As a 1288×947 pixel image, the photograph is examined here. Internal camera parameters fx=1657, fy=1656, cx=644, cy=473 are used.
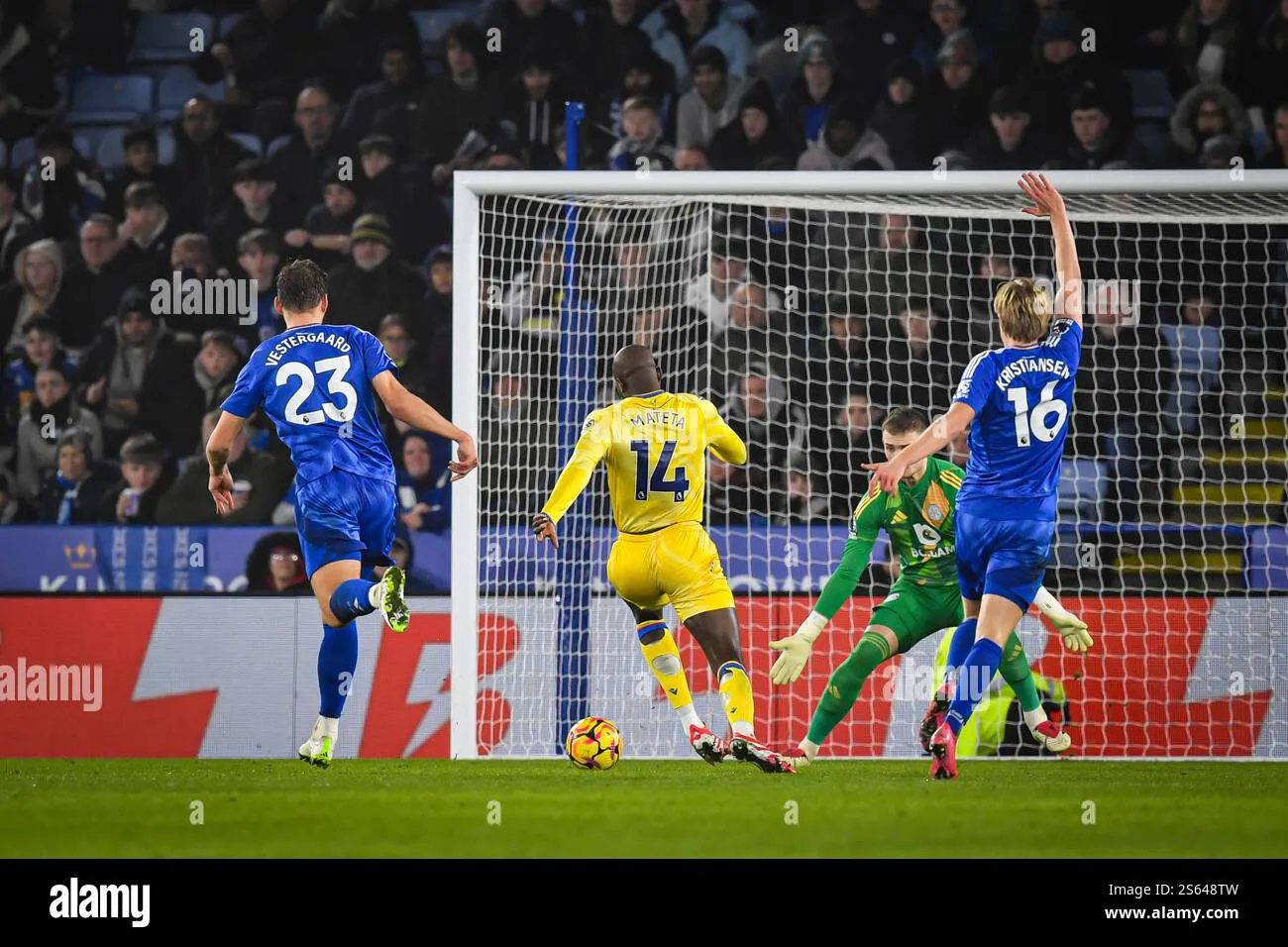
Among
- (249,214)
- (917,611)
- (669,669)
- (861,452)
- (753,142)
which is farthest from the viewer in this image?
(249,214)

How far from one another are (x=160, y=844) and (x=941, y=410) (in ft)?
20.3

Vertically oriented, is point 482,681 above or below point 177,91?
below

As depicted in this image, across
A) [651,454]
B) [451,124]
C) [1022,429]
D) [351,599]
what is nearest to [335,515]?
[351,599]

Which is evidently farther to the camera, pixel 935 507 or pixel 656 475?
pixel 935 507

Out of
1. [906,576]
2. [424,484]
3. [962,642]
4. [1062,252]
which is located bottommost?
[962,642]

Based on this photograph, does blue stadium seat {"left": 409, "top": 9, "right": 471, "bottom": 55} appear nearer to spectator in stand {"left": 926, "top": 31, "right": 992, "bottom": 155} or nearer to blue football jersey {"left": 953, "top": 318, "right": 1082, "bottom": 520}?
spectator in stand {"left": 926, "top": 31, "right": 992, "bottom": 155}

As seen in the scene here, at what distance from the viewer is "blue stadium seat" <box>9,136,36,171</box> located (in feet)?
37.4

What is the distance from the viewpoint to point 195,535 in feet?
31.5

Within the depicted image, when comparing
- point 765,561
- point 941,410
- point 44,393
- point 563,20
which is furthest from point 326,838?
point 563,20

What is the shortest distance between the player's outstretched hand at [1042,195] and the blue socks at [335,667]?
129 inches

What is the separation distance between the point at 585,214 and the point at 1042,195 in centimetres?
432

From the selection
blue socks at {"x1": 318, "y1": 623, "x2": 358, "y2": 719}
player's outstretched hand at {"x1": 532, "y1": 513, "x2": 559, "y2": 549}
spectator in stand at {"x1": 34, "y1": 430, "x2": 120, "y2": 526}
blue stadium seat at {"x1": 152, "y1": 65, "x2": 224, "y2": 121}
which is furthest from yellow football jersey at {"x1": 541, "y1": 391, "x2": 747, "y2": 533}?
blue stadium seat at {"x1": 152, "y1": 65, "x2": 224, "y2": 121}

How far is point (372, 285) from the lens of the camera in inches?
411

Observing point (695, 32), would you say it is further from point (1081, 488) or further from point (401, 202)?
point (1081, 488)
